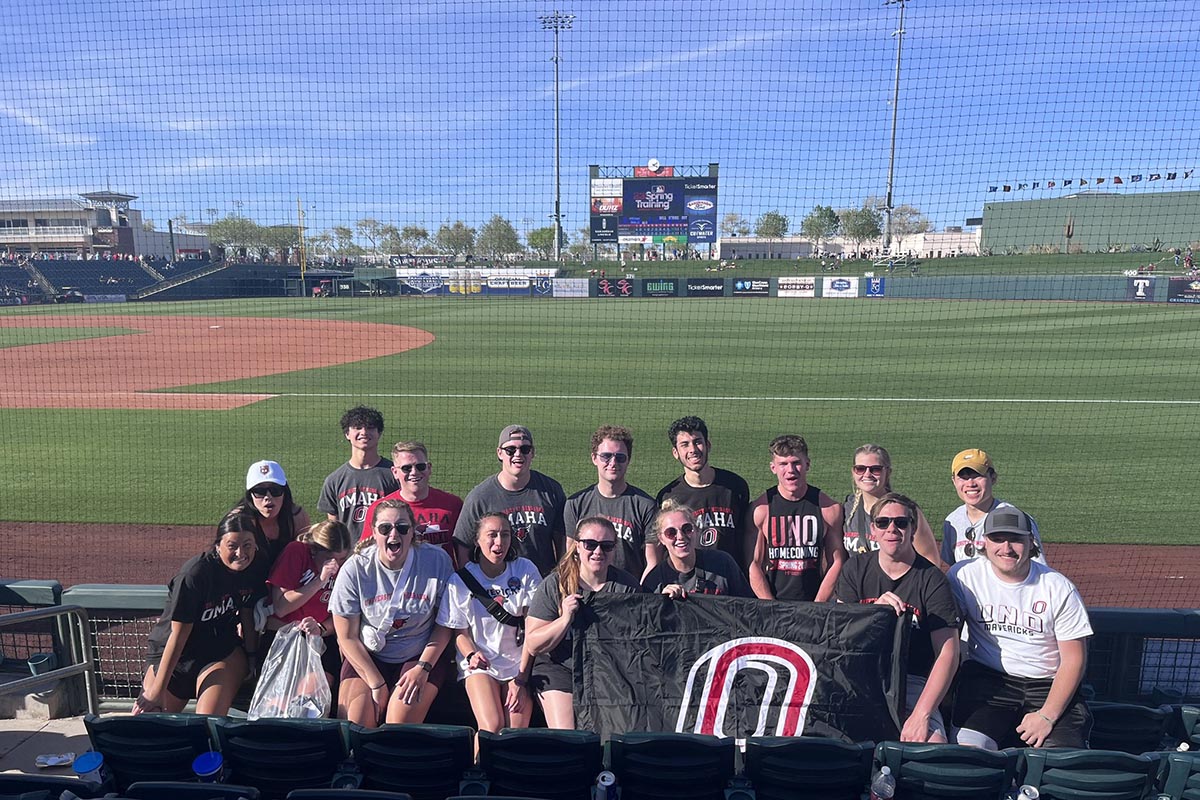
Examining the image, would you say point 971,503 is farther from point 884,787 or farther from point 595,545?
point 595,545

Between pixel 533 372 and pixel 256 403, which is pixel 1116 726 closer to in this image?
pixel 256 403

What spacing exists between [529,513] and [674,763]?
184 cm

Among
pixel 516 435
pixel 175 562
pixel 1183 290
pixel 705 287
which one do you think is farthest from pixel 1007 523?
pixel 705 287

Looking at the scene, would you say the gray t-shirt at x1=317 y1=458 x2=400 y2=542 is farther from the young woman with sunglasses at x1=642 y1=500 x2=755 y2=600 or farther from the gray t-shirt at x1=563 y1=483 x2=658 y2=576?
the young woman with sunglasses at x1=642 y1=500 x2=755 y2=600

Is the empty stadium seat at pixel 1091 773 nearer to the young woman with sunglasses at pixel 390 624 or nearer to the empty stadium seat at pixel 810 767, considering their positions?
the empty stadium seat at pixel 810 767

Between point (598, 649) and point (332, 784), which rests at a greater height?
point (598, 649)

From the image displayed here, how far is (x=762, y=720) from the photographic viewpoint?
11.9 ft

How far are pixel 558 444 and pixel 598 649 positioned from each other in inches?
282

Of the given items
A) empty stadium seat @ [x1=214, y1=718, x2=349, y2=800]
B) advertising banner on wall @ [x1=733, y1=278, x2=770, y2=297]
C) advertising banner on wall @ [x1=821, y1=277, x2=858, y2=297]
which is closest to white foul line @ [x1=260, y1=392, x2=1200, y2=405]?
empty stadium seat @ [x1=214, y1=718, x2=349, y2=800]

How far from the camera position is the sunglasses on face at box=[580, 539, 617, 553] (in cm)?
360

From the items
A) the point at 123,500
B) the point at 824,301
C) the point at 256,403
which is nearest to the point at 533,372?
the point at 256,403

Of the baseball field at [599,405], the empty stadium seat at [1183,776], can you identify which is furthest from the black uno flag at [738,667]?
the baseball field at [599,405]

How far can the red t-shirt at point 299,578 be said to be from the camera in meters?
4.02

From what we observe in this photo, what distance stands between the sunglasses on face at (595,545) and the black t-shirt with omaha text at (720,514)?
0.94m
